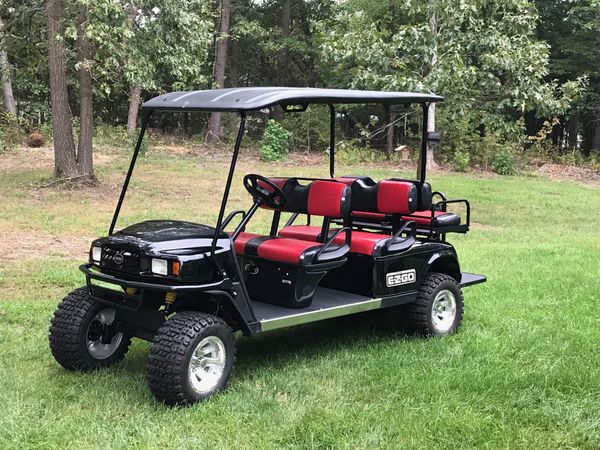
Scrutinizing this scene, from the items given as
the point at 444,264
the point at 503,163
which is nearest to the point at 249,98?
the point at 444,264

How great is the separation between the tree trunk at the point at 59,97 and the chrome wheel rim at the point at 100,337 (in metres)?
8.39

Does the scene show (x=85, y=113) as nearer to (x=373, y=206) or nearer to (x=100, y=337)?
(x=373, y=206)

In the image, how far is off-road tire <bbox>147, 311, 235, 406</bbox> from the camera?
11.2ft

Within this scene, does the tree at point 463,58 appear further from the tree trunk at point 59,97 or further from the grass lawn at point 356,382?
the tree trunk at point 59,97

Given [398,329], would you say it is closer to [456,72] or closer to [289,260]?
[289,260]

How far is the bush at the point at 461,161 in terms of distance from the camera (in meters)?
19.4

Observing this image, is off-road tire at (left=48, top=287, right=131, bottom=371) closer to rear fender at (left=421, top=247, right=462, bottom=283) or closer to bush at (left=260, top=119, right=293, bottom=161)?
rear fender at (left=421, top=247, right=462, bottom=283)

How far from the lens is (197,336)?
3521 mm

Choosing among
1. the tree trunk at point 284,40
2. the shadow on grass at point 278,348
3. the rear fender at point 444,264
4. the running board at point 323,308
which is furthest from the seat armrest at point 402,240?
the tree trunk at point 284,40

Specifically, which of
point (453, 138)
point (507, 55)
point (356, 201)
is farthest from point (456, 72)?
point (453, 138)

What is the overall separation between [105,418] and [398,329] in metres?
2.42

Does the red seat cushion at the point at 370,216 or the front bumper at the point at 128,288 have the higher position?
the red seat cushion at the point at 370,216

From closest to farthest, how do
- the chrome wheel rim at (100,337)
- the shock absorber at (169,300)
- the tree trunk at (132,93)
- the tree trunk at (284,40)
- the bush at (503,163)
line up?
the shock absorber at (169,300), the chrome wheel rim at (100,337), the tree trunk at (132,93), the bush at (503,163), the tree trunk at (284,40)

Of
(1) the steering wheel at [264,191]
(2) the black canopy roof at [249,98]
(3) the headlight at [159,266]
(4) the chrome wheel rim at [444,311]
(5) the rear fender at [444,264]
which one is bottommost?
(4) the chrome wheel rim at [444,311]
